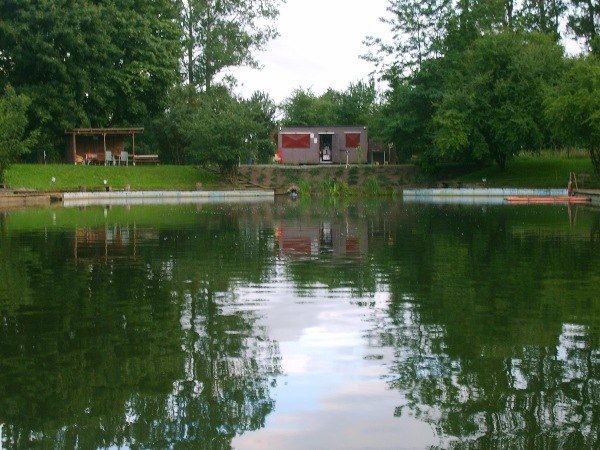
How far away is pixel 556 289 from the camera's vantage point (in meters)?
13.0

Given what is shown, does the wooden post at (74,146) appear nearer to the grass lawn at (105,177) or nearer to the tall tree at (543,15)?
the grass lawn at (105,177)

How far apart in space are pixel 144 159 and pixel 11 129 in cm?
1554

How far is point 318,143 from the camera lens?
66.6m

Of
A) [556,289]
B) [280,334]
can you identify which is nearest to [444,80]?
[556,289]

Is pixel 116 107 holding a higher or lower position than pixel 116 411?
higher

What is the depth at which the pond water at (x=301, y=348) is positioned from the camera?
6.62 meters

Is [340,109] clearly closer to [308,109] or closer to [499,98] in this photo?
[308,109]

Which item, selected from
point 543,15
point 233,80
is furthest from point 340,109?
point 543,15

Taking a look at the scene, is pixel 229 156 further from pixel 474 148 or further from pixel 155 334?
pixel 155 334

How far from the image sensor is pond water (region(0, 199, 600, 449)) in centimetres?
662

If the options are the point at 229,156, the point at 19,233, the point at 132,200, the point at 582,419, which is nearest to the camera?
the point at 582,419

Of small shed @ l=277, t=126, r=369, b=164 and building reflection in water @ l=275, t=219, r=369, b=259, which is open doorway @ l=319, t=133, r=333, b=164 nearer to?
small shed @ l=277, t=126, r=369, b=164

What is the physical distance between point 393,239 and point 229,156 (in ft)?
118

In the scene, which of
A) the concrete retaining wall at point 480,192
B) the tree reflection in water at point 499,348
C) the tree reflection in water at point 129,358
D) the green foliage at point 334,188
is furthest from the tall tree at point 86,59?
the tree reflection in water at point 499,348
